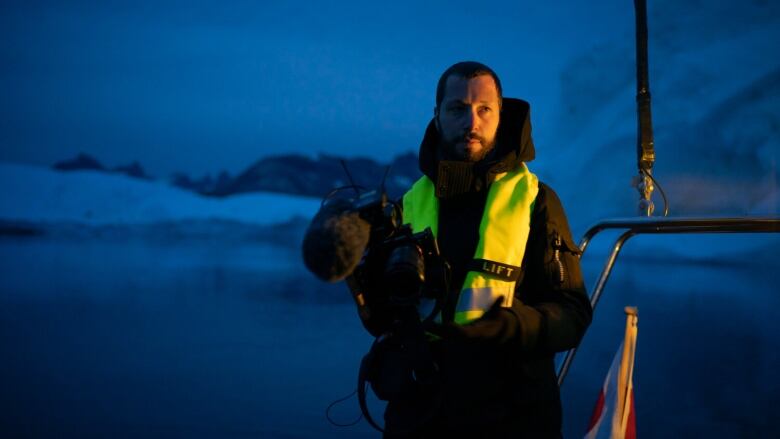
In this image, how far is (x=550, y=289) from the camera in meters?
1.02

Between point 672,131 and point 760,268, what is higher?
point 672,131

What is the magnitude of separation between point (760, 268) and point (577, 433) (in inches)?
205

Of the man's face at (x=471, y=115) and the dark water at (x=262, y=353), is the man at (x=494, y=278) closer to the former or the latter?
the man's face at (x=471, y=115)

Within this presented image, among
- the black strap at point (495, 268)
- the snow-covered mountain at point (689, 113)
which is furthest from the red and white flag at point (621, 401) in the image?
the snow-covered mountain at point (689, 113)

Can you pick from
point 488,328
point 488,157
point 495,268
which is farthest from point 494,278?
point 488,157

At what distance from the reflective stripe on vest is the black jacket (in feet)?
0.08

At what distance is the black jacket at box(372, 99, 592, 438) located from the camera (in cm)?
96

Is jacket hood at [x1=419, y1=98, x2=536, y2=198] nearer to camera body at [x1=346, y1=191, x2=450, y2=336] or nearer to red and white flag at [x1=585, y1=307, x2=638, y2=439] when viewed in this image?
camera body at [x1=346, y1=191, x2=450, y2=336]

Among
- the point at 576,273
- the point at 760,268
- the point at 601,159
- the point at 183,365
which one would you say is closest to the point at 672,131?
the point at 601,159

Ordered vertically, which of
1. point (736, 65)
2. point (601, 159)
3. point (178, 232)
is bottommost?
point (178, 232)

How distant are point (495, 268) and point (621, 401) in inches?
27.8

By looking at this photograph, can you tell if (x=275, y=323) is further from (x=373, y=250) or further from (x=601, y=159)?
(x=601, y=159)

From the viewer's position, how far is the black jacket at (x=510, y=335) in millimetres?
956

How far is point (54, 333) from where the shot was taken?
4523 mm
